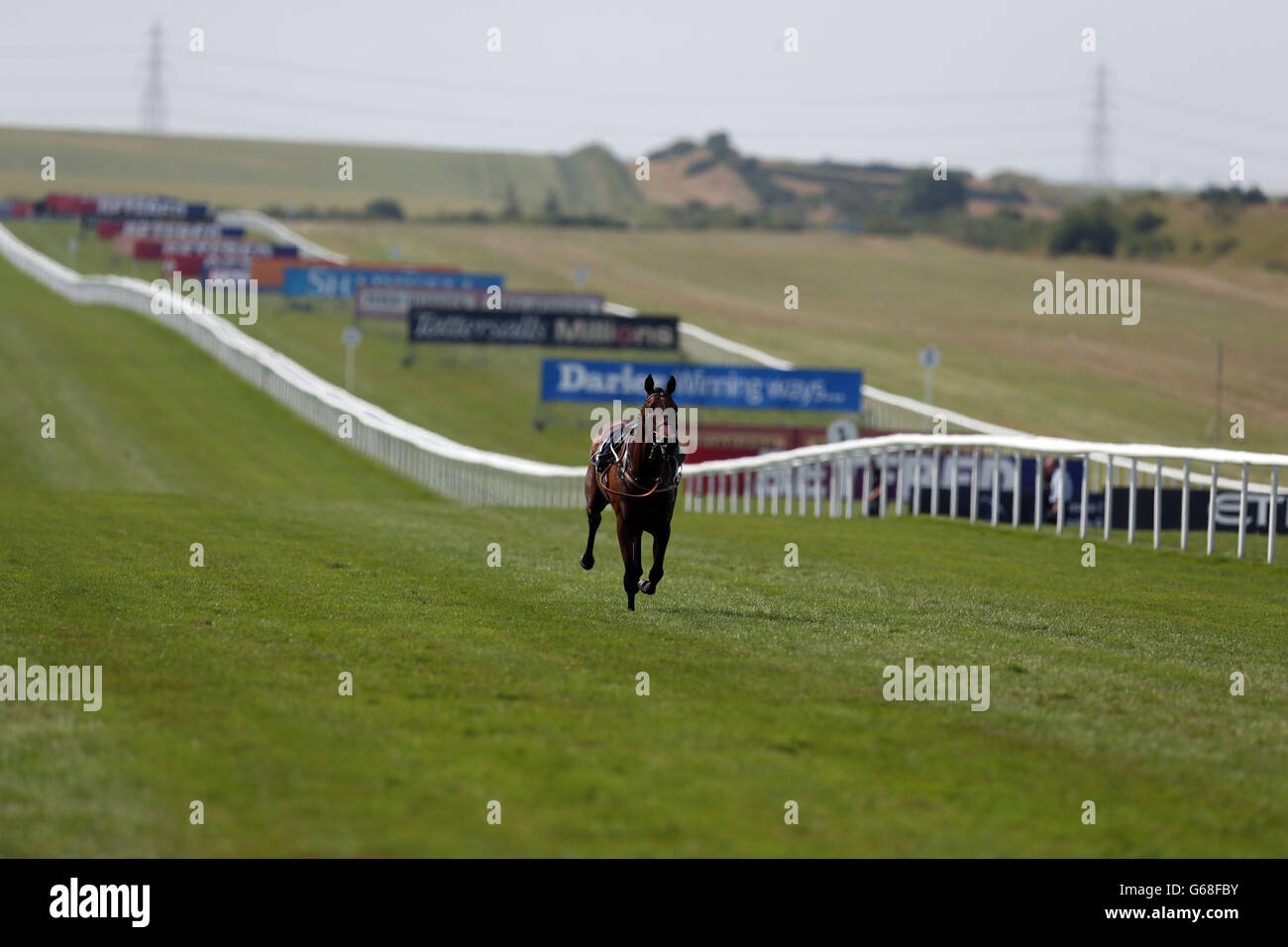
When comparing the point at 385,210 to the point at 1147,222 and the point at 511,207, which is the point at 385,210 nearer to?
the point at 511,207

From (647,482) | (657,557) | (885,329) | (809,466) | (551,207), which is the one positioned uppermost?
(551,207)

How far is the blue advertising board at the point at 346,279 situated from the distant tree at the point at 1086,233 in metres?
32.8

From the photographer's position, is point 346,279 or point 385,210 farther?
point 385,210

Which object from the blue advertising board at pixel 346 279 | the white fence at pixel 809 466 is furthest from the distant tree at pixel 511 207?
the white fence at pixel 809 466

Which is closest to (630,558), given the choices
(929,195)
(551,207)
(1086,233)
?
(1086,233)

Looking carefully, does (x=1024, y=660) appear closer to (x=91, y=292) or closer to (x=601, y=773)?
(x=601, y=773)

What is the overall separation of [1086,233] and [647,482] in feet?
277

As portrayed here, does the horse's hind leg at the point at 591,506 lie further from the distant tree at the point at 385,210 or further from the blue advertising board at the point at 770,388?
the distant tree at the point at 385,210

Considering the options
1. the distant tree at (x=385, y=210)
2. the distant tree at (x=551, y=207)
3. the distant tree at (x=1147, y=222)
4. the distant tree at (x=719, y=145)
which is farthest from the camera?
the distant tree at (x=719, y=145)

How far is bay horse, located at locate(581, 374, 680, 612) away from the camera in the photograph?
39.1 ft

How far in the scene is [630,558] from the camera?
1224 centimetres

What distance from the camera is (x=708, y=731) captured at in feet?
26.3

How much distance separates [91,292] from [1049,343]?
1469 inches

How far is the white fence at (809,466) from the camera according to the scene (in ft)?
66.3
